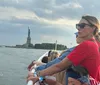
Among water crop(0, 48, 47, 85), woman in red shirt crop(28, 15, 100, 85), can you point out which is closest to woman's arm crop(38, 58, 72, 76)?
woman in red shirt crop(28, 15, 100, 85)

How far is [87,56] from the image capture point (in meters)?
4.24

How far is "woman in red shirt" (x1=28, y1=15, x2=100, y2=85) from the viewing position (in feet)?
13.8

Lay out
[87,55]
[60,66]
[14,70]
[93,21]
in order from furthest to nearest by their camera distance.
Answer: [14,70] < [93,21] < [60,66] < [87,55]

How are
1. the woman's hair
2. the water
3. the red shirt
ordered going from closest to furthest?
the red shirt < the woman's hair < the water

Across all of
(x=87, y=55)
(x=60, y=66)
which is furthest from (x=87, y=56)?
(x=60, y=66)

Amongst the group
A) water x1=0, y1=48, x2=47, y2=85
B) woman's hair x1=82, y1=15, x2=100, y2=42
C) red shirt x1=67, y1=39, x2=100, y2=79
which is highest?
woman's hair x1=82, y1=15, x2=100, y2=42

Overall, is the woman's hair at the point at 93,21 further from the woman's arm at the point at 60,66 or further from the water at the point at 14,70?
the water at the point at 14,70

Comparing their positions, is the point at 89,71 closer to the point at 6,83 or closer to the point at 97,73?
the point at 97,73

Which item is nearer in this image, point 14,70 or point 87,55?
point 87,55

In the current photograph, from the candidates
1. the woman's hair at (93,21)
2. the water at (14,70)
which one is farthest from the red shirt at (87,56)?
the water at (14,70)

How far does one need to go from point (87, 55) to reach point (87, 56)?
0.06ft

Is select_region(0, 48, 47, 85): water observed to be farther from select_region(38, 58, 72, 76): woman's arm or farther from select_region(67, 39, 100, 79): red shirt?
select_region(67, 39, 100, 79): red shirt

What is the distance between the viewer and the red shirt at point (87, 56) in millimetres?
4188

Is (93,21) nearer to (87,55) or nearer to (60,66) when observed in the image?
(87,55)
